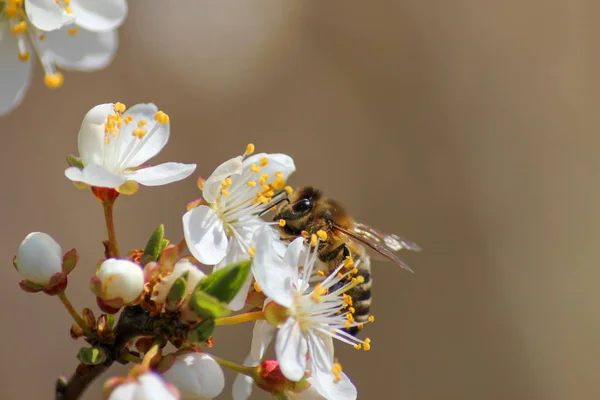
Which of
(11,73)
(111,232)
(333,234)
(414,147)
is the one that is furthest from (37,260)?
(414,147)

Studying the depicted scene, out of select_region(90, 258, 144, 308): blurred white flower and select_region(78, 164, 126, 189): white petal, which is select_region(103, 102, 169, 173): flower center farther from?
select_region(90, 258, 144, 308): blurred white flower

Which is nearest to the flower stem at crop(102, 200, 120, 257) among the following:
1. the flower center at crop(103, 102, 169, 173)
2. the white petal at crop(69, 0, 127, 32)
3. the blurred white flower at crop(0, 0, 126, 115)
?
the flower center at crop(103, 102, 169, 173)

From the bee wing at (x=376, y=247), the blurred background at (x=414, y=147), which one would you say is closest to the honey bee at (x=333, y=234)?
the bee wing at (x=376, y=247)

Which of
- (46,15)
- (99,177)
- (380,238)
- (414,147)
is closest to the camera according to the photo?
(99,177)

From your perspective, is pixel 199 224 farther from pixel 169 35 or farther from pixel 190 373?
pixel 169 35

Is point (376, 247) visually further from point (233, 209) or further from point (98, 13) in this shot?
point (98, 13)

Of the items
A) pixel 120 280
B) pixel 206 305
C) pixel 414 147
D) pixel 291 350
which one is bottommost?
pixel 414 147
